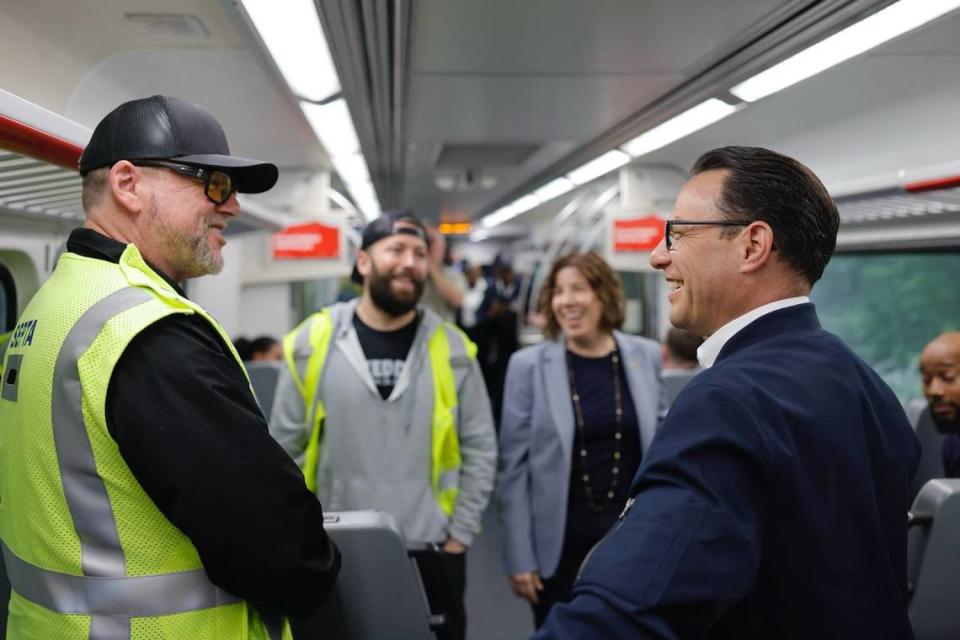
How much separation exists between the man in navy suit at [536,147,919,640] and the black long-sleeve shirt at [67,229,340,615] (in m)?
0.55

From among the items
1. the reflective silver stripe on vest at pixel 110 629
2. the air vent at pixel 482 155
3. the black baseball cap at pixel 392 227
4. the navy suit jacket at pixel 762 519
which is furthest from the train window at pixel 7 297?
the air vent at pixel 482 155

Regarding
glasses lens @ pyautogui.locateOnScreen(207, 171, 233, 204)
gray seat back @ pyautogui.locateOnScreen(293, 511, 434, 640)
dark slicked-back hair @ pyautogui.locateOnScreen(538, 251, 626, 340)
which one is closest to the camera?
glasses lens @ pyautogui.locateOnScreen(207, 171, 233, 204)

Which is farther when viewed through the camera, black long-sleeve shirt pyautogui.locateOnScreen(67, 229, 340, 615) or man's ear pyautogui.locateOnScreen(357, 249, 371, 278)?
man's ear pyautogui.locateOnScreen(357, 249, 371, 278)

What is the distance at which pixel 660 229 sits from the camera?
635cm

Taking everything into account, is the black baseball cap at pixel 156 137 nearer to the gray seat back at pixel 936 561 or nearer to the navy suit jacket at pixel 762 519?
the navy suit jacket at pixel 762 519

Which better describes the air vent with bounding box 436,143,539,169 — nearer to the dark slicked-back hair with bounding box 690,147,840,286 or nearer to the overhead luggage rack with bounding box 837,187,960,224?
the overhead luggage rack with bounding box 837,187,960,224

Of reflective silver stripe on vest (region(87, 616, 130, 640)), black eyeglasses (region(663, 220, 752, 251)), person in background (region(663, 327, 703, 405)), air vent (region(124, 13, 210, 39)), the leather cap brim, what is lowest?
reflective silver stripe on vest (region(87, 616, 130, 640))

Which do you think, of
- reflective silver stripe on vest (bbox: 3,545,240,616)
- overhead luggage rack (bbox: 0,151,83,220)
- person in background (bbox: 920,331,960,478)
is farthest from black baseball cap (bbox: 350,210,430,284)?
person in background (bbox: 920,331,960,478)

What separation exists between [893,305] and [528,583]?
12.0 ft

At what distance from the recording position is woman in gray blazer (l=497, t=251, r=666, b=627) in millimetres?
2736

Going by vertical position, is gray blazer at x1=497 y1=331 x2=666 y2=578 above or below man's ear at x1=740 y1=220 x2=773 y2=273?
below

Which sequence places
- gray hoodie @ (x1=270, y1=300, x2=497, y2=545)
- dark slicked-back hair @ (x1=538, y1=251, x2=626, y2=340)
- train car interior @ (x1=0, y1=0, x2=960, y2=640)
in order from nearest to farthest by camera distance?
1. train car interior @ (x1=0, y1=0, x2=960, y2=640)
2. gray hoodie @ (x1=270, y1=300, x2=497, y2=545)
3. dark slicked-back hair @ (x1=538, y1=251, x2=626, y2=340)

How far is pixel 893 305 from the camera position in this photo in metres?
5.02

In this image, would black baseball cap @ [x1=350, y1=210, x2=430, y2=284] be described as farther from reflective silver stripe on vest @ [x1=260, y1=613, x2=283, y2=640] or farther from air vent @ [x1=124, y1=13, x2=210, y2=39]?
reflective silver stripe on vest @ [x1=260, y1=613, x2=283, y2=640]
